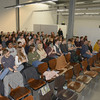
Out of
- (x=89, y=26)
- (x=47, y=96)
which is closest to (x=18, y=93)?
(x=47, y=96)

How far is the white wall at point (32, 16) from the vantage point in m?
11.7

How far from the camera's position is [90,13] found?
41.4 ft

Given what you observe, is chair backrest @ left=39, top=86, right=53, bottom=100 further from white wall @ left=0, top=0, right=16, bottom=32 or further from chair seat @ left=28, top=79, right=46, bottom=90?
white wall @ left=0, top=0, right=16, bottom=32

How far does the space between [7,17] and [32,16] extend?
3.01 m

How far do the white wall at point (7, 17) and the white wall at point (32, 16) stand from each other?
901 mm

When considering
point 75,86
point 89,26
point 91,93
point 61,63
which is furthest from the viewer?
point 89,26

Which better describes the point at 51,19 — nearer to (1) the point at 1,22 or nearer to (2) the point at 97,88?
(1) the point at 1,22

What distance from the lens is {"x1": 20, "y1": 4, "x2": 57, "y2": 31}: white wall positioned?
38.2ft

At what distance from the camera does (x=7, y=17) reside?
413 inches

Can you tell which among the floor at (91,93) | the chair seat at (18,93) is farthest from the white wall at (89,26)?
the chair seat at (18,93)

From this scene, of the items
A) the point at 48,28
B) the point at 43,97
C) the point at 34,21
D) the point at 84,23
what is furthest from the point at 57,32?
the point at 43,97

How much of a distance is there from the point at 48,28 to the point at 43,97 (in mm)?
9333

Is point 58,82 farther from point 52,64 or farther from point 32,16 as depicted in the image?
point 32,16

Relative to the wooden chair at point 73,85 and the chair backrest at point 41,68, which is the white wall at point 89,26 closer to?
the wooden chair at point 73,85
